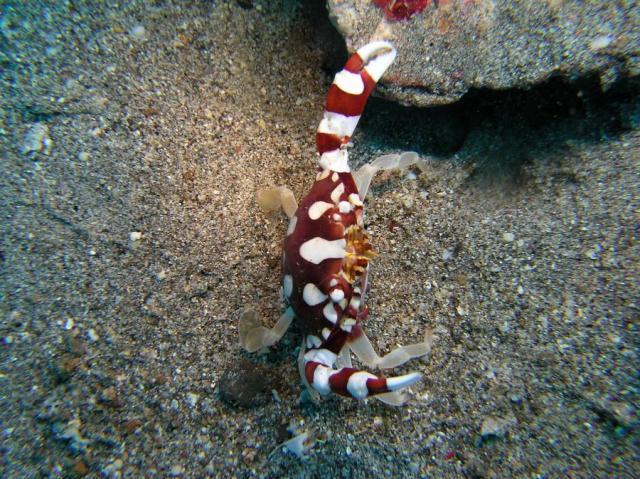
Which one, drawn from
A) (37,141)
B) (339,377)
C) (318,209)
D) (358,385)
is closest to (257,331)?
(339,377)

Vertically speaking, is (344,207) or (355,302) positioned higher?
(344,207)

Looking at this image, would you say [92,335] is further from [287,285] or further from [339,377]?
[339,377]

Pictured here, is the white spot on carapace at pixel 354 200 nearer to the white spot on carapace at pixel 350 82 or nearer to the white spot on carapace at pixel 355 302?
the white spot on carapace at pixel 355 302

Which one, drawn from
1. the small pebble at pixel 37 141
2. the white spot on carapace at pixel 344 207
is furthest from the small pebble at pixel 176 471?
the small pebble at pixel 37 141

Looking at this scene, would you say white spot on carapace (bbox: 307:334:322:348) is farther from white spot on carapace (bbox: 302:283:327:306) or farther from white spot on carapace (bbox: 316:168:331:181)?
white spot on carapace (bbox: 316:168:331:181)

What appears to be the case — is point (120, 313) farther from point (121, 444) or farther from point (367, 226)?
point (367, 226)

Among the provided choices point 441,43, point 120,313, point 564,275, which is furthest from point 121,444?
point 441,43
